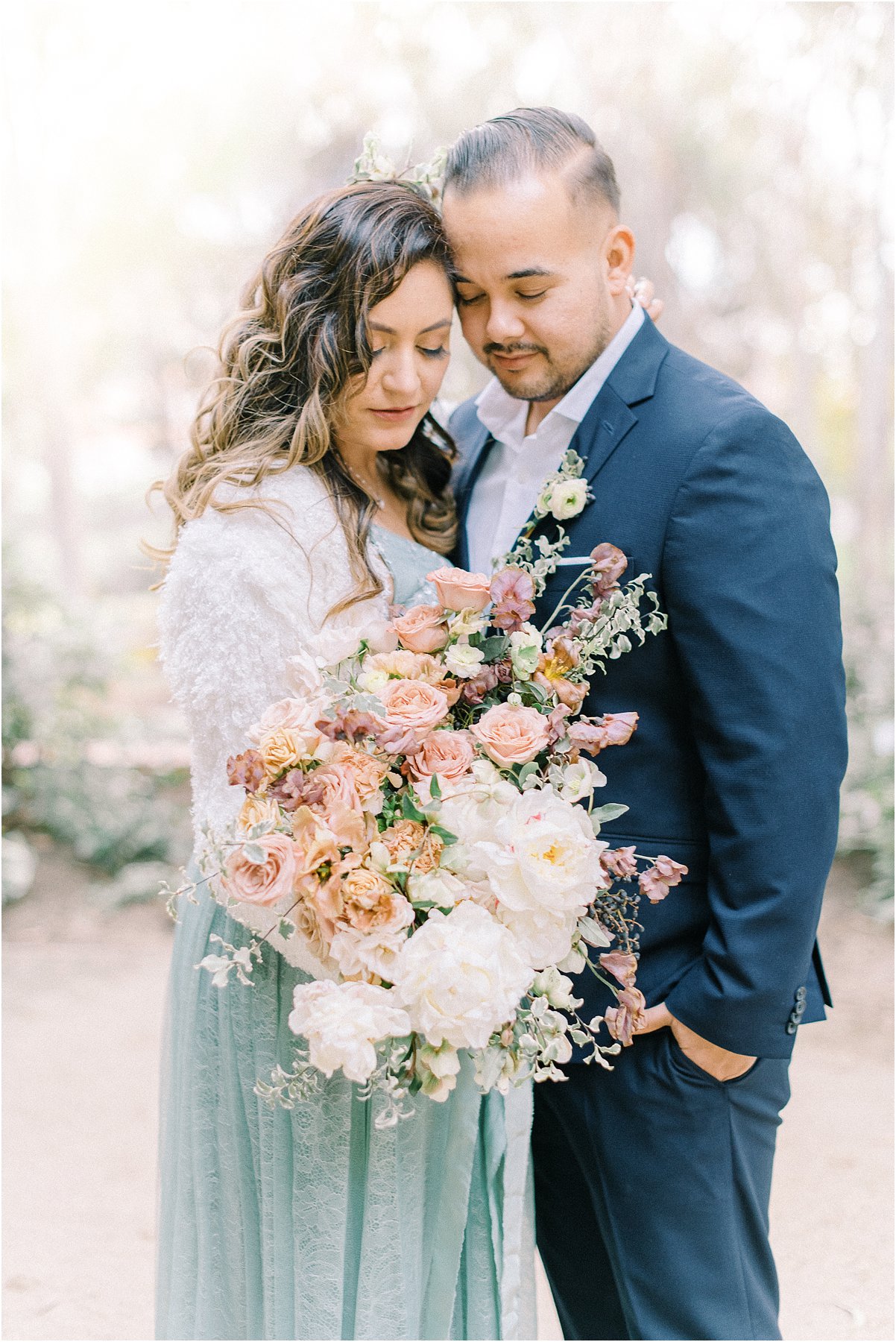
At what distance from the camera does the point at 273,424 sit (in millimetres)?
2020

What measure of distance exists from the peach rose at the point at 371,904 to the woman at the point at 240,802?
39cm

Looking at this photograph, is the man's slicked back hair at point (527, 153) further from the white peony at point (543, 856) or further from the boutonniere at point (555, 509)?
the white peony at point (543, 856)

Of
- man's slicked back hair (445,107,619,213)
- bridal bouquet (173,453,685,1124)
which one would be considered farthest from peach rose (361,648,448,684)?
man's slicked back hair (445,107,619,213)

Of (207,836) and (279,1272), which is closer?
(207,836)

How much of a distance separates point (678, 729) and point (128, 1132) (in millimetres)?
3196

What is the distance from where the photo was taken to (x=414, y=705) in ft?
4.80

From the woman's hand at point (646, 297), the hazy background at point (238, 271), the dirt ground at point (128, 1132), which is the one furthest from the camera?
the hazy background at point (238, 271)

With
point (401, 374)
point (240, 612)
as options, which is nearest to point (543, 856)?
point (240, 612)

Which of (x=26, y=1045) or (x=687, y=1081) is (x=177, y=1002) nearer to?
(x=687, y=1081)

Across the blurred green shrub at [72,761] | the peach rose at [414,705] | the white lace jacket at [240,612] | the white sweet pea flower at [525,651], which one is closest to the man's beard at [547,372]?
the white lace jacket at [240,612]

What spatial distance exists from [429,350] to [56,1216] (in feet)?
10.3

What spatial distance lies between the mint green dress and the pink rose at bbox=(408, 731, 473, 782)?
0.55 meters

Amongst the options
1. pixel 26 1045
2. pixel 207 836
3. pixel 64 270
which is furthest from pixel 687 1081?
pixel 64 270

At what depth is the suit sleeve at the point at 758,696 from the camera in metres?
1.73
